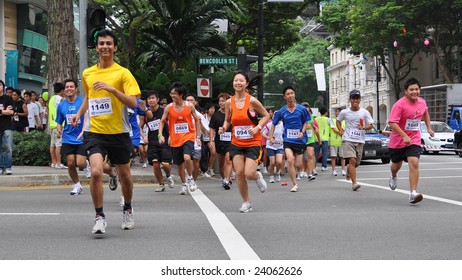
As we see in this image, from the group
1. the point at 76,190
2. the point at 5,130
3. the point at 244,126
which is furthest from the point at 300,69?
the point at 244,126

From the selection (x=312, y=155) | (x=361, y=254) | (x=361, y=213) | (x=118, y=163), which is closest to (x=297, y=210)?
(x=361, y=213)

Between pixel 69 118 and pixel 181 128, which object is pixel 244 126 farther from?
pixel 69 118

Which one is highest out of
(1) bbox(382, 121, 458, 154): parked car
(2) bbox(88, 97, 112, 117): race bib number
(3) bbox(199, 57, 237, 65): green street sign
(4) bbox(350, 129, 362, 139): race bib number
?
(3) bbox(199, 57, 237, 65): green street sign

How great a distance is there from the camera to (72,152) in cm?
1363

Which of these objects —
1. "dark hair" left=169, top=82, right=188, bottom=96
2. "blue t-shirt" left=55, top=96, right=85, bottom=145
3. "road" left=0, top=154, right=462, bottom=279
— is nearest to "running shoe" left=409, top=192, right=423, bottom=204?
"road" left=0, top=154, right=462, bottom=279

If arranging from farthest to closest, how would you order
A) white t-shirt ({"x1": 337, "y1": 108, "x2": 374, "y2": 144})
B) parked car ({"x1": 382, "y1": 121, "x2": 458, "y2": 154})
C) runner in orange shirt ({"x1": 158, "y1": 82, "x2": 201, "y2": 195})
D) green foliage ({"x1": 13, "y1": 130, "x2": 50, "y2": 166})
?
1. parked car ({"x1": 382, "y1": 121, "x2": 458, "y2": 154})
2. green foliage ({"x1": 13, "y1": 130, "x2": 50, "y2": 166})
3. white t-shirt ({"x1": 337, "y1": 108, "x2": 374, "y2": 144})
4. runner in orange shirt ({"x1": 158, "y1": 82, "x2": 201, "y2": 195})

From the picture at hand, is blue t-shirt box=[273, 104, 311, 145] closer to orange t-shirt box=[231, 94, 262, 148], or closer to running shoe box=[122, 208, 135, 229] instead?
orange t-shirt box=[231, 94, 262, 148]

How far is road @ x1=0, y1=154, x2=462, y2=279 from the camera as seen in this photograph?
7293 mm

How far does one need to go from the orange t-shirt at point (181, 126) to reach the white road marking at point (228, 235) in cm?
218

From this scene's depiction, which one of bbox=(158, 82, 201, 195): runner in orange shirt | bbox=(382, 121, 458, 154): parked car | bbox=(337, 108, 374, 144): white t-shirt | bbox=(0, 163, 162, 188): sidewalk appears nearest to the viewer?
bbox=(158, 82, 201, 195): runner in orange shirt

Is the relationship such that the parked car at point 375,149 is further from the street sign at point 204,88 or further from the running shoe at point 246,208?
the running shoe at point 246,208

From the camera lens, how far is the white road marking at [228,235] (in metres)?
7.19

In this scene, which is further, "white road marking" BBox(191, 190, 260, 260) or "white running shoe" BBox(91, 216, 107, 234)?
"white running shoe" BBox(91, 216, 107, 234)

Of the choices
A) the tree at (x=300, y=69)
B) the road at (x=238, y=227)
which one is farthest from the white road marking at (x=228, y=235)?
the tree at (x=300, y=69)
